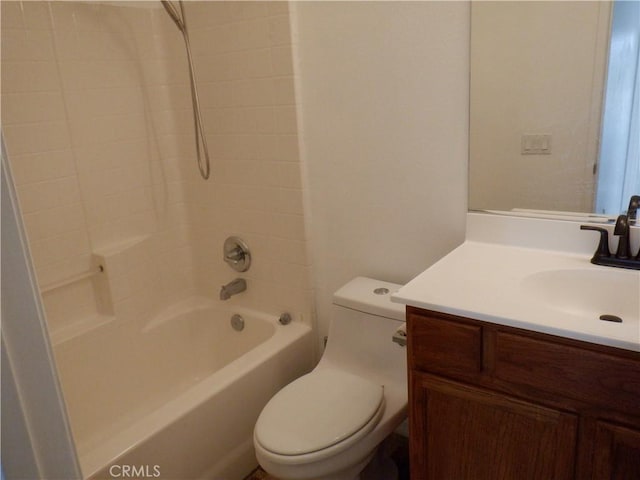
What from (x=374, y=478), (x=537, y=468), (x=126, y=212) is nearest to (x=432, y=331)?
(x=537, y=468)

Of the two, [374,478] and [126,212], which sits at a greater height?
[126,212]

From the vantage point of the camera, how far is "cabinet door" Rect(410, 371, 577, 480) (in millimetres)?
1122

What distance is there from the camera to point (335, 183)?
1.91m

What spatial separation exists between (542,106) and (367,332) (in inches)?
36.3

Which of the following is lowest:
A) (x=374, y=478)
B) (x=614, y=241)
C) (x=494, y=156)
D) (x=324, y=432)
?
(x=374, y=478)

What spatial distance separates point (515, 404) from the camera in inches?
45.4

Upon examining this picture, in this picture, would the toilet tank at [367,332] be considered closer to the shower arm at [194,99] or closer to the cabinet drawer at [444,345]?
the cabinet drawer at [444,345]

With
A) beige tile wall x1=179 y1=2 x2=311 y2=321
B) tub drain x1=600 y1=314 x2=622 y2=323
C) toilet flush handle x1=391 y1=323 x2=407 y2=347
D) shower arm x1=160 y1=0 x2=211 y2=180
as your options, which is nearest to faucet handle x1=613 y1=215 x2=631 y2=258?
tub drain x1=600 y1=314 x2=622 y2=323

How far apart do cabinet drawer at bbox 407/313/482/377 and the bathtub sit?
0.75 m

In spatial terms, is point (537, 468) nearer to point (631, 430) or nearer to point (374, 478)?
point (631, 430)

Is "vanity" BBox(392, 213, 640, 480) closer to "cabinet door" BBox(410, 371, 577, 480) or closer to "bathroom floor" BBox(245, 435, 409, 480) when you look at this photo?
"cabinet door" BBox(410, 371, 577, 480)

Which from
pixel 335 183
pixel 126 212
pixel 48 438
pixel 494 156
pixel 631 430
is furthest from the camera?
pixel 126 212

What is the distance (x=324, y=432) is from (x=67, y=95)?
61.3 inches

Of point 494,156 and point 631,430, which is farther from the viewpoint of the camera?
point 494,156
